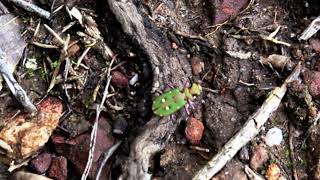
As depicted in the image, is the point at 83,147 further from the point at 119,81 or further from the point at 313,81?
the point at 313,81

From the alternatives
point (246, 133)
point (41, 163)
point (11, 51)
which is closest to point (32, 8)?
point (11, 51)

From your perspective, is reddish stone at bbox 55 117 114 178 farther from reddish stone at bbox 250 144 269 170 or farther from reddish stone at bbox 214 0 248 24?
reddish stone at bbox 214 0 248 24

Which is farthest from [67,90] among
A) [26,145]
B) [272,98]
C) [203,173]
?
[272,98]

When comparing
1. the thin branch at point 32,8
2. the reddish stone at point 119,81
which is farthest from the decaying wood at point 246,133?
the thin branch at point 32,8

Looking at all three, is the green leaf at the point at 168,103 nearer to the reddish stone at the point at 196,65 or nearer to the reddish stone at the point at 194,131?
the reddish stone at the point at 194,131

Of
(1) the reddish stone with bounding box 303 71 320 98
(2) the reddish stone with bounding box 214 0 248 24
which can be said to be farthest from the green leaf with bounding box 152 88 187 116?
(1) the reddish stone with bounding box 303 71 320 98
